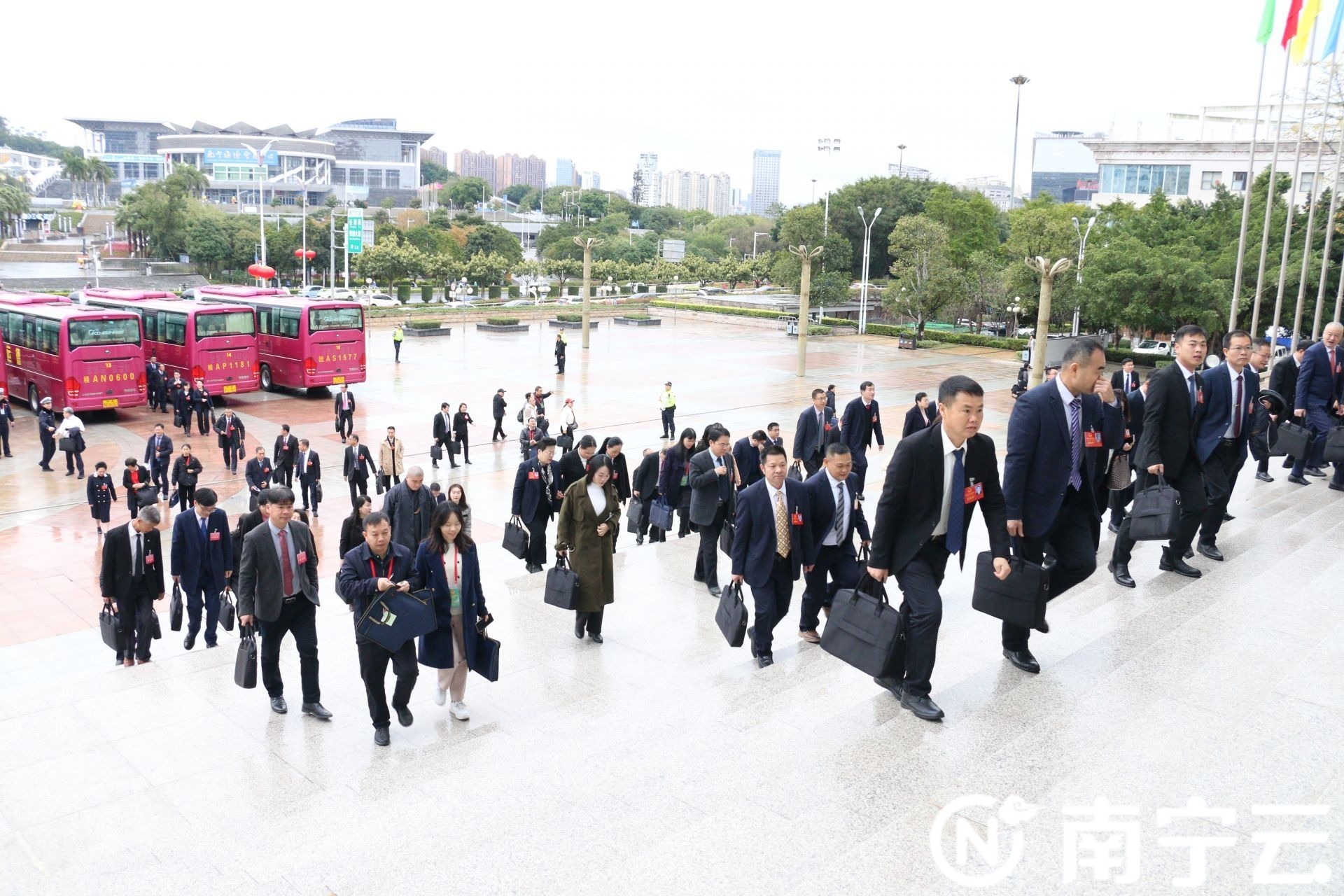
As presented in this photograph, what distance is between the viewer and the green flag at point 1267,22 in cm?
1695

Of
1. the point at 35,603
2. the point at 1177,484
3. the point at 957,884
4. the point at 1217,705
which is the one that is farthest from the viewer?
the point at 35,603

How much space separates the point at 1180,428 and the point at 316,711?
539 centimetres

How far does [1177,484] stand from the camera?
667cm

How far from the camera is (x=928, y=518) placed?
4.71 metres

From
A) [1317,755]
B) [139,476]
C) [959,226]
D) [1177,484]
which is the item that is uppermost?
[959,226]

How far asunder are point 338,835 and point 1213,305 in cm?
3457

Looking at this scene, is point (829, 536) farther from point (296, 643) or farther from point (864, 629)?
point (296, 643)

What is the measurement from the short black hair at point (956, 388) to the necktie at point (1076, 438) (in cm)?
83

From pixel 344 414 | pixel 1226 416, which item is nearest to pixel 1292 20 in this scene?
pixel 1226 416

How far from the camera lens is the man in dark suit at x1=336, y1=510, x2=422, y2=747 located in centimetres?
534

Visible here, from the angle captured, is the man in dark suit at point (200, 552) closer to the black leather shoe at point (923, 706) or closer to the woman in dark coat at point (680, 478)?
the woman in dark coat at point (680, 478)

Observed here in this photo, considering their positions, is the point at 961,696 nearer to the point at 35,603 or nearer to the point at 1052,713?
the point at 1052,713

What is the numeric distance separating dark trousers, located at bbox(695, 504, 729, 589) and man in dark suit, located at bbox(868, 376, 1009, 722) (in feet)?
11.8

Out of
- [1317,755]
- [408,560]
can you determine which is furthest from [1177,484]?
[408,560]
